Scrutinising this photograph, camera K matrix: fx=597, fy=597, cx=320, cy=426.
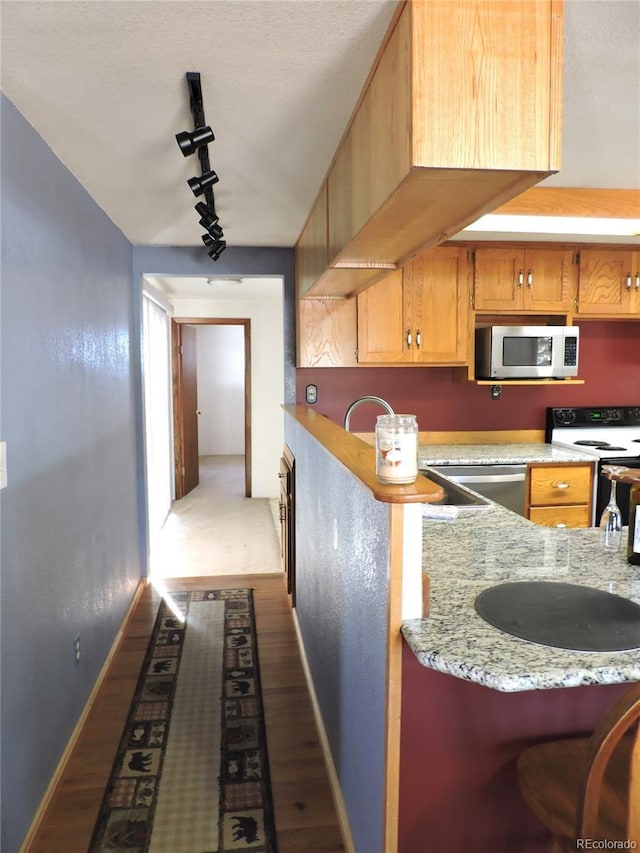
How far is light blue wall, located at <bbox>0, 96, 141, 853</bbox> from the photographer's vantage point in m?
1.73

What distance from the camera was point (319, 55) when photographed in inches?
59.2

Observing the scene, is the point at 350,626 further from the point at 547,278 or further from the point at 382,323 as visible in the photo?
the point at 547,278

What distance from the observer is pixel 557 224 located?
2.71 m

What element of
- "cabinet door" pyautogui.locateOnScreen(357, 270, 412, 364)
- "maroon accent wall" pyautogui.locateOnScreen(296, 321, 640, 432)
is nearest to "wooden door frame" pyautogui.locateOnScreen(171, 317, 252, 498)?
"maroon accent wall" pyautogui.locateOnScreen(296, 321, 640, 432)

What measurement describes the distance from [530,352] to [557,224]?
3.66ft

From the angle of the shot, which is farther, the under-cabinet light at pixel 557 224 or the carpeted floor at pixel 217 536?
the carpeted floor at pixel 217 536

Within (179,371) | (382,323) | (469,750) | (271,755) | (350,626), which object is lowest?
(271,755)

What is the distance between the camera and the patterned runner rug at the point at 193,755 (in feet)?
6.28

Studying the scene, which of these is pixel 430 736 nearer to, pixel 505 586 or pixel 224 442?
pixel 505 586

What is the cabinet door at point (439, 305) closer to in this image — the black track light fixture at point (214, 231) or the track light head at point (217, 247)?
the track light head at point (217, 247)

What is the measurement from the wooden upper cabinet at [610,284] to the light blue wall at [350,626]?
2.20 meters

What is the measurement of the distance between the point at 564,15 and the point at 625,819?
5.59 ft

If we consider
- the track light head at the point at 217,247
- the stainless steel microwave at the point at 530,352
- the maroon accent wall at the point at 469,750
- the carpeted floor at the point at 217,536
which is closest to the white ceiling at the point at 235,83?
the track light head at the point at 217,247

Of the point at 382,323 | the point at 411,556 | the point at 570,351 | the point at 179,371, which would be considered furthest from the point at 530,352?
the point at 179,371
